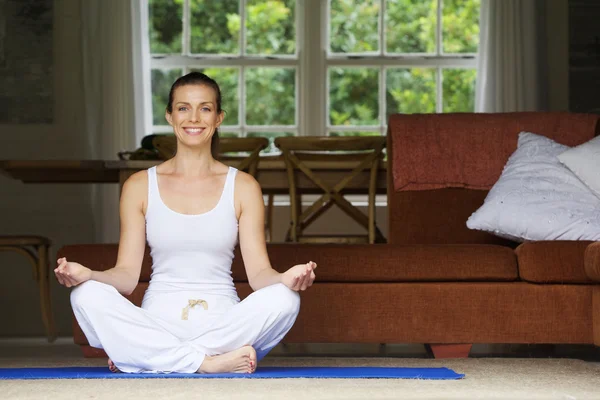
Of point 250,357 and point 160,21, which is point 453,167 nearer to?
point 250,357

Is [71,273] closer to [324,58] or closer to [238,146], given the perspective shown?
[238,146]

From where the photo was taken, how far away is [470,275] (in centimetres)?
335

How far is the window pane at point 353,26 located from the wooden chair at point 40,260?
241 centimetres

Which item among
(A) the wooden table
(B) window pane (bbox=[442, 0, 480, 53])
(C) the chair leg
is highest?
(B) window pane (bbox=[442, 0, 480, 53])

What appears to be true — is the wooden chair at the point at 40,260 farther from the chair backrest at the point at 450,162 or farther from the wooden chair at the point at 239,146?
the chair backrest at the point at 450,162

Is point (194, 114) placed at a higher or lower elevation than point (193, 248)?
higher

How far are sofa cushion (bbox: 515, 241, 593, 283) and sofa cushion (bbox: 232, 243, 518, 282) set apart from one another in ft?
0.22

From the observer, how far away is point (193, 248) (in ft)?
8.71

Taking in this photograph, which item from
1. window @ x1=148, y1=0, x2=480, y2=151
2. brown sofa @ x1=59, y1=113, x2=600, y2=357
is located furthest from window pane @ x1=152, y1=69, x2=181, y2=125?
brown sofa @ x1=59, y1=113, x2=600, y2=357

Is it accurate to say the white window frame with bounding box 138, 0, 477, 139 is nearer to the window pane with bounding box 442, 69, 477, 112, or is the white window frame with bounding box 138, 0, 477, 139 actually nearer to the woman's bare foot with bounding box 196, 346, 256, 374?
the window pane with bounding box 442, 69, 477, 112

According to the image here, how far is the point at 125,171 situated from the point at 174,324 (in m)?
2.25

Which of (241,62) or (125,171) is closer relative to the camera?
(125,171)

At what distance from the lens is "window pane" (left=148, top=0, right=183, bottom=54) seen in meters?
6.50

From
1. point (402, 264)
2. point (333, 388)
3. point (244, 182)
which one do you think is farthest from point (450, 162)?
point (333, 388)
